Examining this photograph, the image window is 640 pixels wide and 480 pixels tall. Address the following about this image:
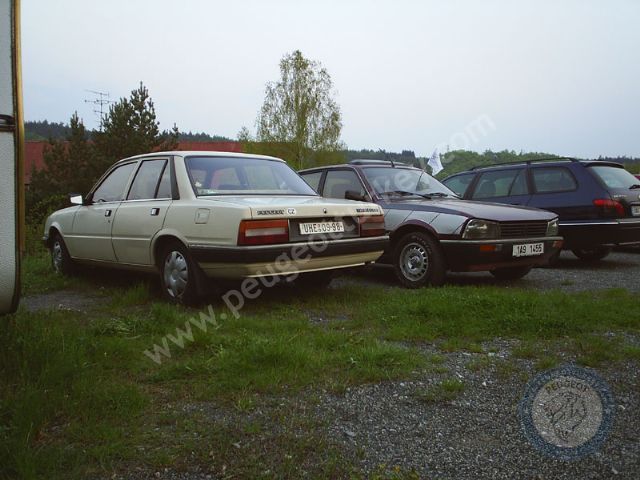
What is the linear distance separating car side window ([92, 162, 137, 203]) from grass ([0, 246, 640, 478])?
1235 mm

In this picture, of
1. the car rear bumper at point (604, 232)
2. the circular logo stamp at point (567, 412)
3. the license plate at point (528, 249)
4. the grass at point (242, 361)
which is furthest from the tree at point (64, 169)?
the circular logo stamp at point (567, 412)

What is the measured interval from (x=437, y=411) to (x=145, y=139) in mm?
25382

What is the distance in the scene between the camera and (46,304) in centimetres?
573

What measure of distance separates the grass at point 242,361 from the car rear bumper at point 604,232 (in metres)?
2.48

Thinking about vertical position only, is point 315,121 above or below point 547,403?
above

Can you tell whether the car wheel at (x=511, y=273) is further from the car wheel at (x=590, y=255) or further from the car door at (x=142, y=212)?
the car door at (x=142, y=212)

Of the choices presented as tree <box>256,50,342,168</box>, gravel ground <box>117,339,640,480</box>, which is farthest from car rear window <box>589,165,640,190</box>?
Answer: tree <box>256,50,342,168</box>

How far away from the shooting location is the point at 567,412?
284 cm

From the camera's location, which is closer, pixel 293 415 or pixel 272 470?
pixel 272 470

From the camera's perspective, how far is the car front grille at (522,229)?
20.2 feet

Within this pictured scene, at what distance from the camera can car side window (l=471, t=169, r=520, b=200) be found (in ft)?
29.7

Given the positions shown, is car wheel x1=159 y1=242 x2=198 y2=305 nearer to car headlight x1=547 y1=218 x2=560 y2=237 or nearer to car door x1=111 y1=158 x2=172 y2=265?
car door x1=111 y1=158 x2=172 y2=265

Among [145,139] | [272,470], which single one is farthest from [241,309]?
[145,139]

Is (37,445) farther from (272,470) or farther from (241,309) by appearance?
(241,309)
